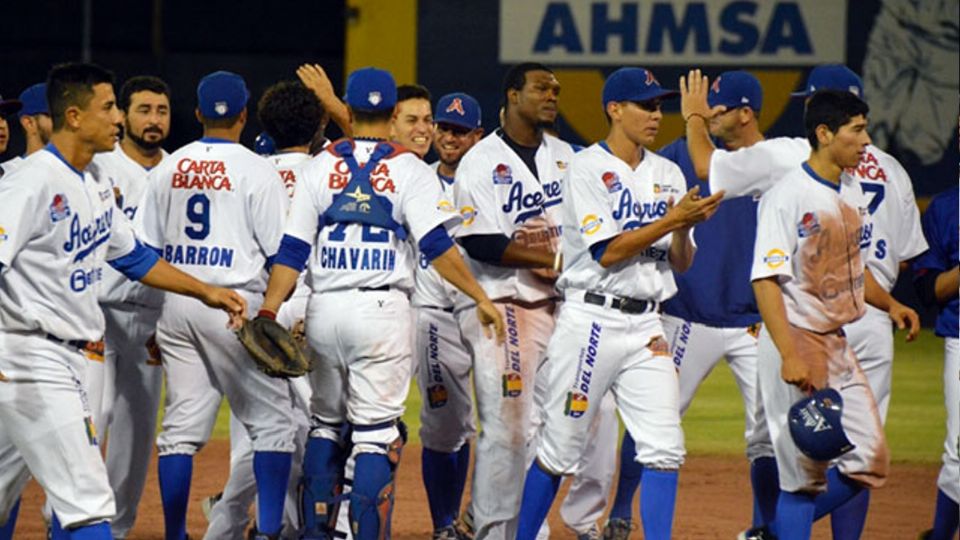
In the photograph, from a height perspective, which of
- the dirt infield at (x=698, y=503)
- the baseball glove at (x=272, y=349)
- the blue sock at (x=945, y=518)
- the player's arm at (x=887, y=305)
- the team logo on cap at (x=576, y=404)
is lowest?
the dirt infield at (x=698, y=503)

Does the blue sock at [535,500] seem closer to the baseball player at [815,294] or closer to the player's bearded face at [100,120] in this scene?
the baseball player at [815,294]

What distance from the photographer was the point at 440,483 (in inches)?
316

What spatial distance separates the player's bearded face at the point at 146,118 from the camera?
7.84 m

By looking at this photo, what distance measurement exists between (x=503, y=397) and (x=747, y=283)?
5.10 feet

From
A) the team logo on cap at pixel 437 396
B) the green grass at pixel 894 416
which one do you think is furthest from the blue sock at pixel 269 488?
the green grass at pixel 894 416

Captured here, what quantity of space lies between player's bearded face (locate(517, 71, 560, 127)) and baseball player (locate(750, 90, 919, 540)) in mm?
1359

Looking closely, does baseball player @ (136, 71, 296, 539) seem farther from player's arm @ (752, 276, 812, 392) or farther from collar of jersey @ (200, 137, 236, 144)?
player's arm @ (752, 276, 812, 392)

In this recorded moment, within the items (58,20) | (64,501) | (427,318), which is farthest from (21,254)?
(58,20)

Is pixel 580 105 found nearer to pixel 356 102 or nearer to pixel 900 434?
pixel 900 434

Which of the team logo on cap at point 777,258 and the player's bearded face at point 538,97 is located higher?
the player's bearded face at point 538,97

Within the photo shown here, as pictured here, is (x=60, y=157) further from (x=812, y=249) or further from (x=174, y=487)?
(x=812, y=249)

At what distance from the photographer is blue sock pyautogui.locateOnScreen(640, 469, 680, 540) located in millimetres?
6699

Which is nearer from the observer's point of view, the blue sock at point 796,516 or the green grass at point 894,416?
the blue sock at point 796,516

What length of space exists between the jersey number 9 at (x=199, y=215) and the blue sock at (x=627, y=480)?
2379 mm
